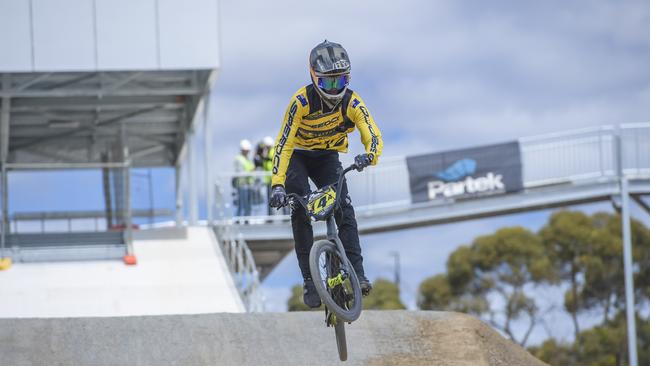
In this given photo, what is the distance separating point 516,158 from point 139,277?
398 inches

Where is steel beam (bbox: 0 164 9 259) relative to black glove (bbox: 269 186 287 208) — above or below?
below

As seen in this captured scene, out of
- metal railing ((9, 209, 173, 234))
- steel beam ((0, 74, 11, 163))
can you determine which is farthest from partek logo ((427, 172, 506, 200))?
steel beam ((0, 74, 11, 163))

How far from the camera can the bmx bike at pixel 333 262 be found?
1095 centimetres

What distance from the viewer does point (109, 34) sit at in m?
26.3

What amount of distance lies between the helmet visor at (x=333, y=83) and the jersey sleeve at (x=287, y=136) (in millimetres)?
302

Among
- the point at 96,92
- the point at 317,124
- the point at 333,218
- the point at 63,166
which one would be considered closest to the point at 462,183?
the point at 96,92

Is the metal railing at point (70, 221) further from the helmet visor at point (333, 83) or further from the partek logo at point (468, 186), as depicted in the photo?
the helmet visor at point (333, 83)

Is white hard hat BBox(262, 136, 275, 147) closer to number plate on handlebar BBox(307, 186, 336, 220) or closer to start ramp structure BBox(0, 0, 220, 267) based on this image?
start ramp structure BBox(0, 0, 220, 267)

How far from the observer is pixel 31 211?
2530 centimetres

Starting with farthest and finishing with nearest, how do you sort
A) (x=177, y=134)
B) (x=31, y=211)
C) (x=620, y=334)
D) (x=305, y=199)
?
(x=620, y=334) < (x=177, y=134) < (x=31, y=211) < (x=305, y=199)

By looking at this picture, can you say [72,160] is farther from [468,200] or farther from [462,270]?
[462,270]

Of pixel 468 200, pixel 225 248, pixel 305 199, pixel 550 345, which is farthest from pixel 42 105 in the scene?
pixel 550 345

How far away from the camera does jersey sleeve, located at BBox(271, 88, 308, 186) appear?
36.5ft

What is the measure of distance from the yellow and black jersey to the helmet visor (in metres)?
0.26
